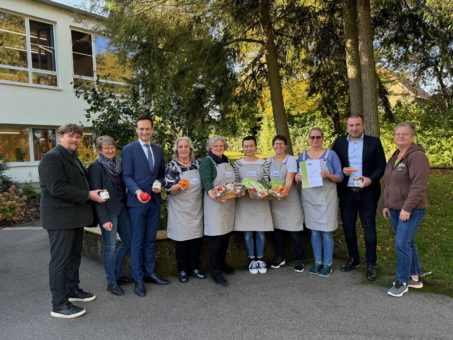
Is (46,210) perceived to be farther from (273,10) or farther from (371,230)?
(273,10)

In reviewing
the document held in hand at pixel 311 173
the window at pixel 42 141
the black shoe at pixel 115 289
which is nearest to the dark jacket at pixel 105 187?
the black shoe at pixel 115 289

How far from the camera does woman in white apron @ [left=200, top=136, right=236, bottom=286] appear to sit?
15.9ft

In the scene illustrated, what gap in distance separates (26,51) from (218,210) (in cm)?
1326

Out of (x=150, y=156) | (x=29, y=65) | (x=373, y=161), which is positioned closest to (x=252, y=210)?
(x=150, y=156)

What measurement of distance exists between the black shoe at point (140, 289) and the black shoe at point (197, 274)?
71 cm

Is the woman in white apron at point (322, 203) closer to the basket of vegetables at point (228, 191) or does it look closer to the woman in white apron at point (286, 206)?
the woman in white apron at point (286, 206)

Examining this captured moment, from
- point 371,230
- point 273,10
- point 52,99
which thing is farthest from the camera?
point 52,99

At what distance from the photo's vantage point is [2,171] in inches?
447

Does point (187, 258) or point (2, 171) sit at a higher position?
point (2, 171)

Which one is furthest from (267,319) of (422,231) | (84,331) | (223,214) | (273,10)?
(273,10)

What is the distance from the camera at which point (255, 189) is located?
15.8 feet

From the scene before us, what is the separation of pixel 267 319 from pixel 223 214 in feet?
4.63

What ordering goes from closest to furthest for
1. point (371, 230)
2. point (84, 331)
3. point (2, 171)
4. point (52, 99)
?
point (84, 331)
point (371, 230)
point (2, 171)
point (52, 99)

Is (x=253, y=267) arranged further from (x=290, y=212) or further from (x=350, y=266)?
(x=350, y=266)
